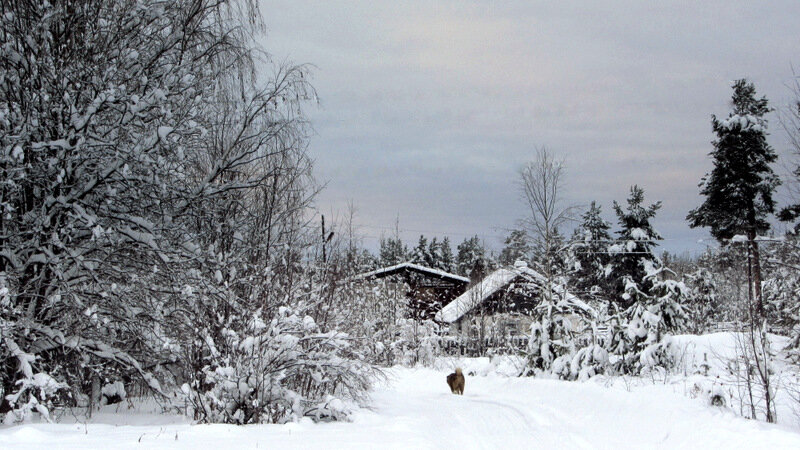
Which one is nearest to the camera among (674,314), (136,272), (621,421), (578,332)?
(136,272)

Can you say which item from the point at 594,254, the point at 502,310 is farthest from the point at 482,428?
the point at 594,254

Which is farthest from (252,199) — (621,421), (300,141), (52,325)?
(621,421)

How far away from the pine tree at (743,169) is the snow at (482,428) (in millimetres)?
21089

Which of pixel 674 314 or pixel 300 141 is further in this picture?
pixel 674 314

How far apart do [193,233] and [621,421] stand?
26.3 feet

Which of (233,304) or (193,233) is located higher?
(193,233)

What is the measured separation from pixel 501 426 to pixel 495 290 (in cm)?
3041

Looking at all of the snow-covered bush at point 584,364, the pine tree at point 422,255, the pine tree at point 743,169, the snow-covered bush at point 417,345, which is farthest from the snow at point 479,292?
the pine tree at point 422,255

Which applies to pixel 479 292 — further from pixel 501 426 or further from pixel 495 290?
pixel 501 426

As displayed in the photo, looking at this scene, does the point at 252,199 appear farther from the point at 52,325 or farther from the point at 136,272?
the point at 52,325

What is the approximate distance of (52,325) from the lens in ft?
26.1

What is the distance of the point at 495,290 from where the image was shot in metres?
41.1

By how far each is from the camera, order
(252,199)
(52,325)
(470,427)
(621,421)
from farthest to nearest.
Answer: (252,199) < (621,421) < (470,427) < (52,325)

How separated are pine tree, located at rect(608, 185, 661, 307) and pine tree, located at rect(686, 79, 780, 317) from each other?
583cm
